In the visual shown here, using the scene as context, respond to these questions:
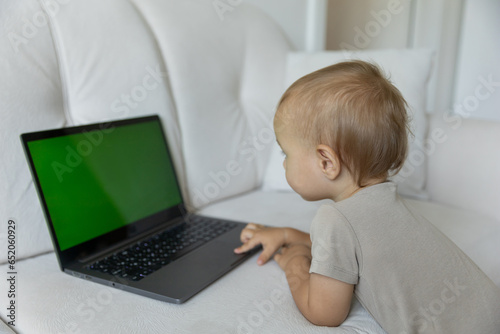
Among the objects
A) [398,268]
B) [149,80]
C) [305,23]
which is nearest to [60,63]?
[149,80]

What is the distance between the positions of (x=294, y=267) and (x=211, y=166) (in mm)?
554

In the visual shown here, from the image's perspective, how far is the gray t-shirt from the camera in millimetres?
756

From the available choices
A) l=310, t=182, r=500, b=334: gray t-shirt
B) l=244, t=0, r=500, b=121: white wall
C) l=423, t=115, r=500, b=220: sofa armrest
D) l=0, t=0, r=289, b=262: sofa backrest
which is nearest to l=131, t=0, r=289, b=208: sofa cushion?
l=0, t=0, r=289, b=262: sofa backrest

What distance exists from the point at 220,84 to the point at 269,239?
0.61 meters

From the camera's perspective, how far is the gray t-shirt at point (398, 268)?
0.76 m

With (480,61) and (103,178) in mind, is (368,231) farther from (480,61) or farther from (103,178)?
(480,61)

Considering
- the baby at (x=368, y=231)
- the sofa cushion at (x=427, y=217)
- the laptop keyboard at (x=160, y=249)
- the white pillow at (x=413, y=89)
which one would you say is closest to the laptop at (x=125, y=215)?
the laptop keyboard at (x=160, y=249)

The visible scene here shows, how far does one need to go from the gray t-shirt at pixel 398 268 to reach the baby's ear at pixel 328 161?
57 millimetres

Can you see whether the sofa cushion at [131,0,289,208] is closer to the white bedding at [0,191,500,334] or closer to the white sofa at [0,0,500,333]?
the white sofa at [0,0,500,333]

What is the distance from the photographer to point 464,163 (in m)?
1.41

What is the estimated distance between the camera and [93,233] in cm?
101

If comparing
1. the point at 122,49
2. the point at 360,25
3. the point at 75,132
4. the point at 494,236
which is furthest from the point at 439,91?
the point at 75,132

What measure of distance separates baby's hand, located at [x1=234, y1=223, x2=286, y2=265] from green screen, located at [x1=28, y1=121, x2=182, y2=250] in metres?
0.28

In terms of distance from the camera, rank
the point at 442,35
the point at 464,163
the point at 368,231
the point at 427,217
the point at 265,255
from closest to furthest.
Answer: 1. the point at 368,231
2. the point at 265,255
3. the point at 427,217
4. the point at 464,163
5. the point at 442,35
